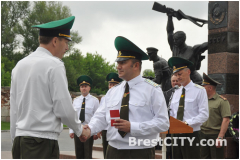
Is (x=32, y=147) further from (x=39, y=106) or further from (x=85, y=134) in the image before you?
(x=85, y=134)

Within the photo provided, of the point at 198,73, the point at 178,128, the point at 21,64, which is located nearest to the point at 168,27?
the point at 198,73

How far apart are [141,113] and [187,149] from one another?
2.09m

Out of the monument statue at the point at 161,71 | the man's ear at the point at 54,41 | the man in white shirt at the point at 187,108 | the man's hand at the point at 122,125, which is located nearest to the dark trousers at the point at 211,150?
the man in white shirt at the point at 187,108

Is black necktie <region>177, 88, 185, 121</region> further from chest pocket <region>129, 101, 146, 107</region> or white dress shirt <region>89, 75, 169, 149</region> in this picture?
chest pocket <region>129, 101, 146, 107</region>

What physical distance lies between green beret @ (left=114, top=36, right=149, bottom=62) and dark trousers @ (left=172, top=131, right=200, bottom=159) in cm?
210

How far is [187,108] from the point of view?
5879 mm

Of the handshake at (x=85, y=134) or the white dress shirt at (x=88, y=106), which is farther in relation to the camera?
the white dress shirt at (x=88, y=106)

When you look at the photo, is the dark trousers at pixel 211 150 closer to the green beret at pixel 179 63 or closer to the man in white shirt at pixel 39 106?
the green beret at pixel 179 63

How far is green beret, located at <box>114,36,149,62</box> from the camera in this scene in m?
4.01

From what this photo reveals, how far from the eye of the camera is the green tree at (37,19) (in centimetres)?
4609

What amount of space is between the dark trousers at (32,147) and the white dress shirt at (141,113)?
29.3 inches

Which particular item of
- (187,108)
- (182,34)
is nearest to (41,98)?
(187,108)

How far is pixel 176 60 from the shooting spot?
6105 mm

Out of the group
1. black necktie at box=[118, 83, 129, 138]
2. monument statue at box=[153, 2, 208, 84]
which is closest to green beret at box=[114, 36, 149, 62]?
black necktie at box=[118, 83, 129, 138]
